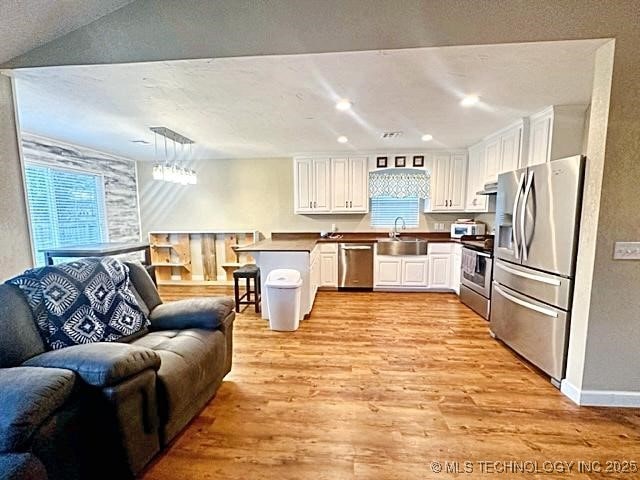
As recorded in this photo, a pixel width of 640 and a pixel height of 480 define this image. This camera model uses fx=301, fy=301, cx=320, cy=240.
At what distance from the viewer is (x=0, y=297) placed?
1594 mm

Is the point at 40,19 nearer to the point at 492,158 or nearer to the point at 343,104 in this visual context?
the point at 343,104

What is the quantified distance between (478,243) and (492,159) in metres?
1.17

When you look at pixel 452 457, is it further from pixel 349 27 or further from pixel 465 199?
pixel 465 199

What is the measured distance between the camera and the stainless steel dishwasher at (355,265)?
5.03 meters

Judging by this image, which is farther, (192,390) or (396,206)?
(396,206)

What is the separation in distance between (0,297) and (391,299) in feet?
13.8

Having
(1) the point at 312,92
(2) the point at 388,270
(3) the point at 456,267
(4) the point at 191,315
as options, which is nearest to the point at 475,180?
(3) the point at 456,267

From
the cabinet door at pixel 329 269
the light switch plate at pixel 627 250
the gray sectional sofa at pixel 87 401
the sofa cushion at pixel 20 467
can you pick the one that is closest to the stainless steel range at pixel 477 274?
the light switch plate at pixel 627 250

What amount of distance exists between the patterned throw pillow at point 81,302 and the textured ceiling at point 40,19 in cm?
155

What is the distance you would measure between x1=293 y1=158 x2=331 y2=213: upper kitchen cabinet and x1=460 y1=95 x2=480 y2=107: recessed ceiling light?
8.91ft

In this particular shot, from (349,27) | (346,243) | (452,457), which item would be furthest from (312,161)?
(452,457)

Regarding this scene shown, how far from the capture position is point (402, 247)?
4.93 metres

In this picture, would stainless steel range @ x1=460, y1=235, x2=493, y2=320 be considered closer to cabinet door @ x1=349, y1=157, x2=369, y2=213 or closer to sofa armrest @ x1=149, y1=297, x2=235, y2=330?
cabinet door @ x1=349, y1=157, x2=369, y2=213

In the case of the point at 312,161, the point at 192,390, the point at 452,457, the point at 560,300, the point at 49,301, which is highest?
the point at 312,161
